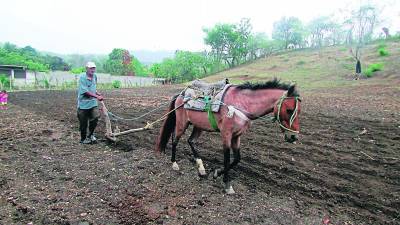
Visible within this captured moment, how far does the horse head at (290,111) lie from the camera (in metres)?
5.02

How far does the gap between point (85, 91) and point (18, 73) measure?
1735 inches

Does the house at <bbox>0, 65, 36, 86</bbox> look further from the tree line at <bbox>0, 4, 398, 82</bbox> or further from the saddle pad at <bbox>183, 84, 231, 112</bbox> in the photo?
the saddle pad at <bbox>183, 84, 231, 112</bbox>

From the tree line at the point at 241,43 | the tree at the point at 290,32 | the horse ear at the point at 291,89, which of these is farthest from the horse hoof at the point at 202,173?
the tree at the point at 290,32

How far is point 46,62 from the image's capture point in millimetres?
75125

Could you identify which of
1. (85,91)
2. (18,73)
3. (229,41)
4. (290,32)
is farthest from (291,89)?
(290,32)

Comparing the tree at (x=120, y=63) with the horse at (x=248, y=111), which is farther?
the tree at (x=120, y=63)

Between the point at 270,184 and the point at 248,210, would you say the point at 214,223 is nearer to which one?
the point at 248,210

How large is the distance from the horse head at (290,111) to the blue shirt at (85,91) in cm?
458

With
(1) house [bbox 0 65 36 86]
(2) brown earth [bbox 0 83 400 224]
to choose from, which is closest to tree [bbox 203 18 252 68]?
(1) house [bbox 0 65 36 86]

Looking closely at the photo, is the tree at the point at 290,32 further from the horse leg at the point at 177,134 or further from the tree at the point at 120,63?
the horse leg at the point at 177,134

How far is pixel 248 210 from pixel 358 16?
46.0 meters

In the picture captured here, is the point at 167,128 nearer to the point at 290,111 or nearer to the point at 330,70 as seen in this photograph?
the point at 290,111

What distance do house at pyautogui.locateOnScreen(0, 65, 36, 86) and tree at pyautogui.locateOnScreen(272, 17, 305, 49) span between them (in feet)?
175

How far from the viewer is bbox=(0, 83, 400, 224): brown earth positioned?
451 centimetres
